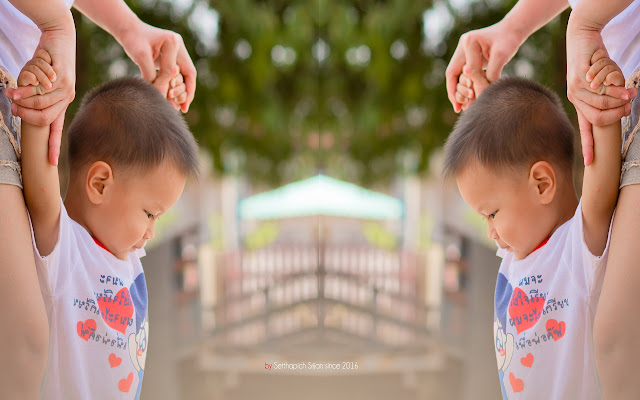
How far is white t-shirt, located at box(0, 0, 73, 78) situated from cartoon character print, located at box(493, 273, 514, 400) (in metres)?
0.50

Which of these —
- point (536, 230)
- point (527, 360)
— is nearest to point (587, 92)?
point (536, 230)

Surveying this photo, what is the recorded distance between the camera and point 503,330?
0.61m

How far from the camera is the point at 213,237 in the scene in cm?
154

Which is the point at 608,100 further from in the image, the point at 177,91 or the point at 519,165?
the point at 177,91

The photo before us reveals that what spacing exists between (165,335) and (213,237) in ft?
0.97

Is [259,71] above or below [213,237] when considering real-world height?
above

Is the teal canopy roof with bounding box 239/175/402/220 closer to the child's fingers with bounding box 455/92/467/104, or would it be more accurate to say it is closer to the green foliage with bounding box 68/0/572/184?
the green foliage with bounding box 68/0/572/184

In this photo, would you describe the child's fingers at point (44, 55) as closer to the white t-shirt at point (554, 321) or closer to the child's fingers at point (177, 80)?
the child's fingers at point (177, 80)

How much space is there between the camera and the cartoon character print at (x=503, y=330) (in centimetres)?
59

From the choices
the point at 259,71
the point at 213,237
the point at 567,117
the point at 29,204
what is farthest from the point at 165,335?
the point at 567,117

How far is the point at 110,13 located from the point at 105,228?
0.77ft

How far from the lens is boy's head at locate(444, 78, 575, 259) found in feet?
1.87

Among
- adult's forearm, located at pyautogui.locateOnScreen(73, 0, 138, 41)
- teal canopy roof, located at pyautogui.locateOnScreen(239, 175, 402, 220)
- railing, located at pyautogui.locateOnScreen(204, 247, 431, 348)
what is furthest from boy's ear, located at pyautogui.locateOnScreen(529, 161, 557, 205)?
railing, located at pyautogui.locateOnScreen(204, 247, 431, 348)

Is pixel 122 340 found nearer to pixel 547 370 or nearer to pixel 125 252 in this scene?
pixel 125 252
